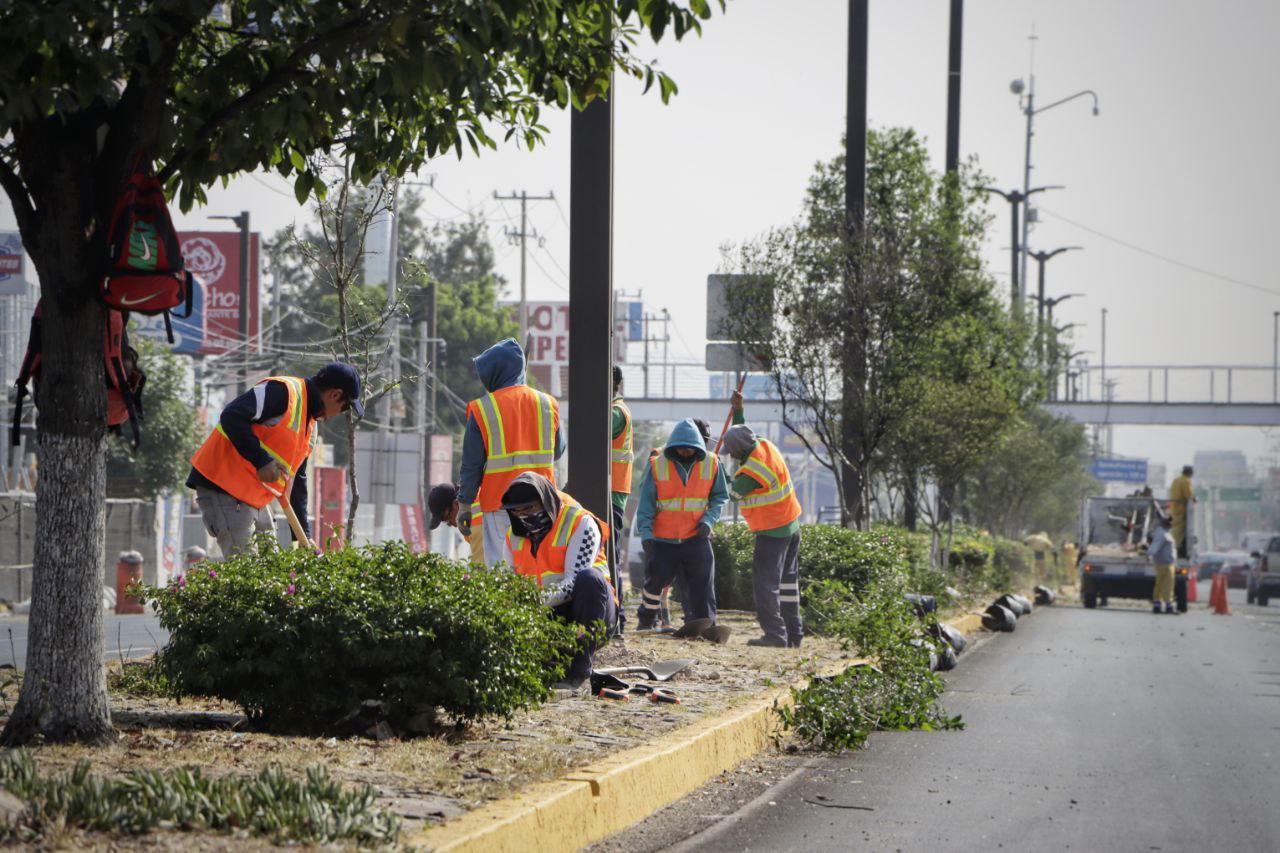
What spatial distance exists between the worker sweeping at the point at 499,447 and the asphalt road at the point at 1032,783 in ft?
6.93

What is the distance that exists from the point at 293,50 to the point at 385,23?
60 cm

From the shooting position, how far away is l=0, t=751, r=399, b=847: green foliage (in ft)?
14.8

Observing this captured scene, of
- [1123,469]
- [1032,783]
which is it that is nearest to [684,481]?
[1032,783]

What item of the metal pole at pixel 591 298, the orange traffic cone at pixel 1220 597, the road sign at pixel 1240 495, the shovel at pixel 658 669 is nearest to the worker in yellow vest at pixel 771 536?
the metal pole at pixel 591 298

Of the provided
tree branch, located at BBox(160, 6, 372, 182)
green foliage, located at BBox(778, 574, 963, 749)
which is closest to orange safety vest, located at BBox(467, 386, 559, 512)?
green foliage, located at BBox(778, 574, 963, 749)

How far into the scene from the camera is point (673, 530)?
527 inches

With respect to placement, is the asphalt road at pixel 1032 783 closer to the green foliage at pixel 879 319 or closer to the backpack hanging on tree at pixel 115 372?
the backpack hanging on tree at pixel 115 372

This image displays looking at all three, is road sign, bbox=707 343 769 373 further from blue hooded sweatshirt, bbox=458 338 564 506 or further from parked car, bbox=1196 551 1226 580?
parked car, bbox=1196 551 1226 580

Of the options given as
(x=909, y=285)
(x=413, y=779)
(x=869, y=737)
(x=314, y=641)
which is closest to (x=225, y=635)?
(x=314, y=641)

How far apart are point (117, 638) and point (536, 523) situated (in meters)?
6.23

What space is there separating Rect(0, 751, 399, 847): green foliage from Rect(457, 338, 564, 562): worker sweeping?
4688mm

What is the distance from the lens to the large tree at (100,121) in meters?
5.84

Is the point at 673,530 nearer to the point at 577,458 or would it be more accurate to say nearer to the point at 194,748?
the point at 577,458

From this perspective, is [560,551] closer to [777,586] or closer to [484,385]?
[484,385]
